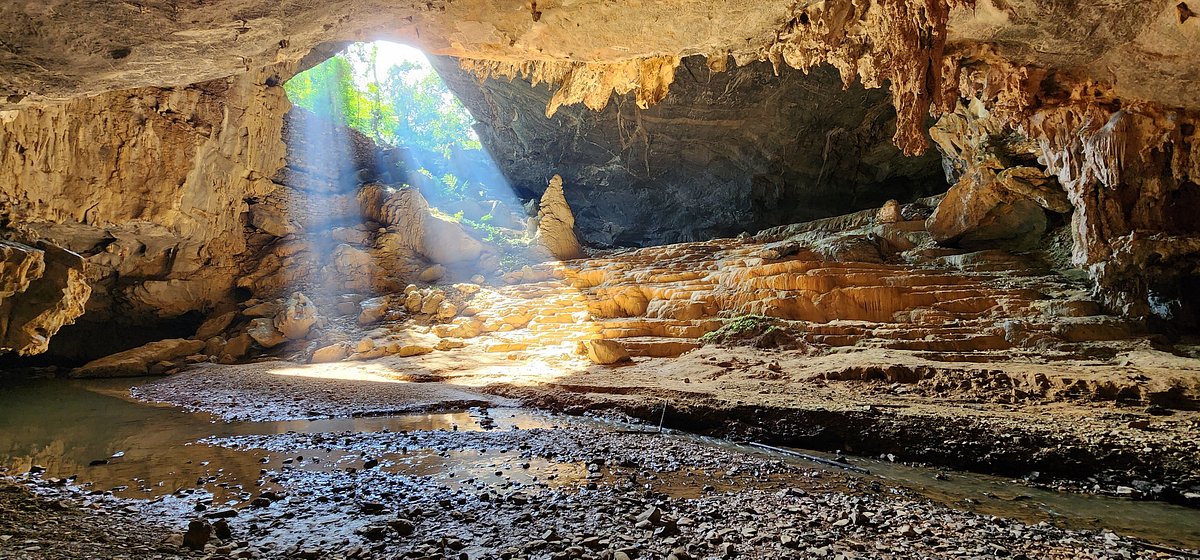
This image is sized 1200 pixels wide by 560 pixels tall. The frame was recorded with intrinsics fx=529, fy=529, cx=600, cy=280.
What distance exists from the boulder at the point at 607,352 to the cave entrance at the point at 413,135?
36.9ft

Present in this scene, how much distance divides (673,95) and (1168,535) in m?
18.9

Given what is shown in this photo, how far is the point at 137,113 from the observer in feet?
30.9

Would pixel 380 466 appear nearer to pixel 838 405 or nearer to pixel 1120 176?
pixel 838 405

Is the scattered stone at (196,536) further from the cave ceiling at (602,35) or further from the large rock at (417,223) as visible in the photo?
the large rock at (417,223)

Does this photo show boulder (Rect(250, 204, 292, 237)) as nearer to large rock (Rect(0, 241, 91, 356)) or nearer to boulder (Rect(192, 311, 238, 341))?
boulder (Rect(192, 311, 238, 341))

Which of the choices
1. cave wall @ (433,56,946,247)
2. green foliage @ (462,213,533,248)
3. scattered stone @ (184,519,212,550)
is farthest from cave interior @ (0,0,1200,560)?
green foliage @ (462,213,533,248)

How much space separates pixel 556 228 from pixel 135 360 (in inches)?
511

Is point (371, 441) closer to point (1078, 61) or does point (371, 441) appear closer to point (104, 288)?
point (1078, 61)

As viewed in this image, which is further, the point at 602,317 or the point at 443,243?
the point at 443,243

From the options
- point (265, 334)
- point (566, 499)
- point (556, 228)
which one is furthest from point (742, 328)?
point (265, 334)

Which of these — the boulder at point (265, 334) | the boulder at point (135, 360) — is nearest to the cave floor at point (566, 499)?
the boulder at point (135, 360)

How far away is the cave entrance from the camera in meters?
22.3

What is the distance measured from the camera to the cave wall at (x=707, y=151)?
19469mm

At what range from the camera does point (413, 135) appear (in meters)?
31.3
